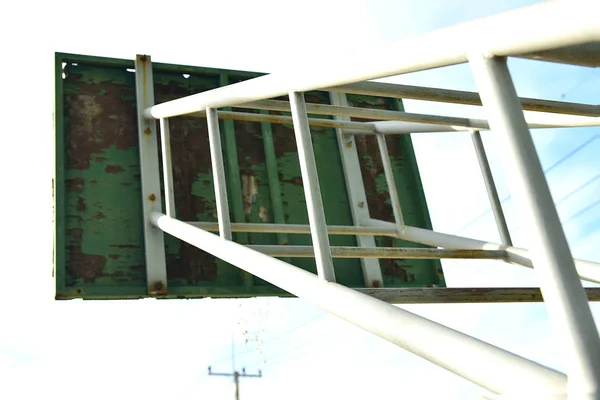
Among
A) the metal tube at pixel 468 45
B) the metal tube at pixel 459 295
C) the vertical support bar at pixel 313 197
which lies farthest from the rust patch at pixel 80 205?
the metal tube at pixel 459 295

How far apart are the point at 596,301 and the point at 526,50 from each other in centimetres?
202

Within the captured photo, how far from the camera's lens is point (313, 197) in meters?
2.87

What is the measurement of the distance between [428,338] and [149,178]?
3332mm

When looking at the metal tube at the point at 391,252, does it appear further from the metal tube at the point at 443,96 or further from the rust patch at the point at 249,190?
the rust patch at the point at 249,190

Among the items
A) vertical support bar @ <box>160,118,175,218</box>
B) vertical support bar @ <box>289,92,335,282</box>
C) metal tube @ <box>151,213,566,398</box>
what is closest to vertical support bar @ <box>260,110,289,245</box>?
vertical support bar @ <box>160,118,175,218</box>

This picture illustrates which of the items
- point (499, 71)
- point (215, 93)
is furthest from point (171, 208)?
point (499, 71)

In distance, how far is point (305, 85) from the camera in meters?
2.89

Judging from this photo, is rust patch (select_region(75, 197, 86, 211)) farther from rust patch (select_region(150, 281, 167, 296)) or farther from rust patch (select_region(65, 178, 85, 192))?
rust patch (select_region(150, 281, 167, 296))

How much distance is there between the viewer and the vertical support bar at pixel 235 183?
5.10m

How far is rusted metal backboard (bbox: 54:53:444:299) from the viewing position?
4.79 meters

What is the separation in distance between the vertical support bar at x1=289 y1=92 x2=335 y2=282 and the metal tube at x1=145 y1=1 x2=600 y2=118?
0.12 metres

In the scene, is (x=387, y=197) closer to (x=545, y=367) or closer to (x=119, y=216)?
(x=119, y=216)

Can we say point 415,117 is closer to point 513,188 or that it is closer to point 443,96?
point 443,96

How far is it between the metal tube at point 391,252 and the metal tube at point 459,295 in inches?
19.0
